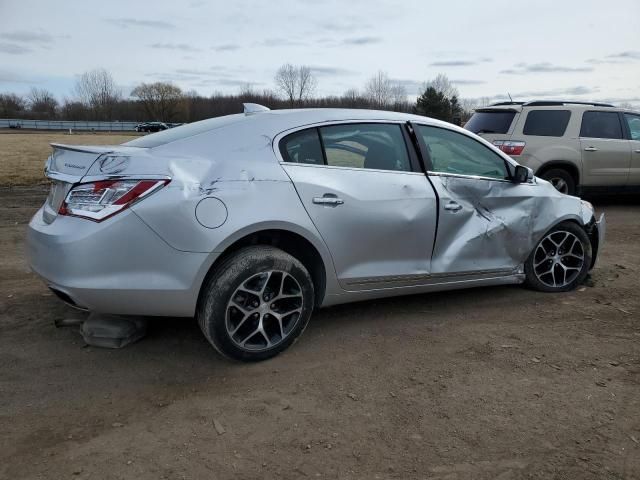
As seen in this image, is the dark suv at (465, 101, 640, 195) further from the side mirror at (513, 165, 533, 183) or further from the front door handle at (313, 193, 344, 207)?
the front door handle at (313, 193, 344, 207)

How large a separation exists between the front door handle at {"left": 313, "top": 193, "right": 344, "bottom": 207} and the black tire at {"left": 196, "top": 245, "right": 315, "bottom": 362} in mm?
406

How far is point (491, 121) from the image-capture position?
372 inches

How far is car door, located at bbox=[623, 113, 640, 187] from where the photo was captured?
9.66 m

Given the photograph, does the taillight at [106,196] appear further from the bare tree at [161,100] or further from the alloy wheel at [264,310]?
the bare tree at [161,100]

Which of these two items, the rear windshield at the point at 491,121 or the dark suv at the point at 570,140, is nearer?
the dark suv at the point at 570,140

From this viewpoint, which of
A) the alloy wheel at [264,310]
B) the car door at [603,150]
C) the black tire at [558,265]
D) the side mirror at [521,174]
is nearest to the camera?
the alloy wheel at [264,310]

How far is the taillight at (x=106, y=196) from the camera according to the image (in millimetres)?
3133

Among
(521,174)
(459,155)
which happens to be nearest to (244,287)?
(459,155)

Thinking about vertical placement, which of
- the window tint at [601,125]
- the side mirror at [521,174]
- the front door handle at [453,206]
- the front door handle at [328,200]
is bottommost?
the front door handle at [453,206]

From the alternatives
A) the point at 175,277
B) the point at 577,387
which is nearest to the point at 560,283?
the point at 577,387

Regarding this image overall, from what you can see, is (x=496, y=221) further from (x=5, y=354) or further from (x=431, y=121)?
Answer: (x=5, y=354)

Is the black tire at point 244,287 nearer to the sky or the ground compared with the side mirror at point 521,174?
nearer to the ground

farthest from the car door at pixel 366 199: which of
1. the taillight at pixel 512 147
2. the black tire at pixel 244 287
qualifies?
the taillight at pixel 512 147

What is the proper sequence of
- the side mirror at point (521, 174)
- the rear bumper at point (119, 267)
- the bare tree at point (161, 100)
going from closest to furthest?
the rear bumper at point (119, 267)
the side mirror at point (521, 174)
the bare tree at point (161, 100)
